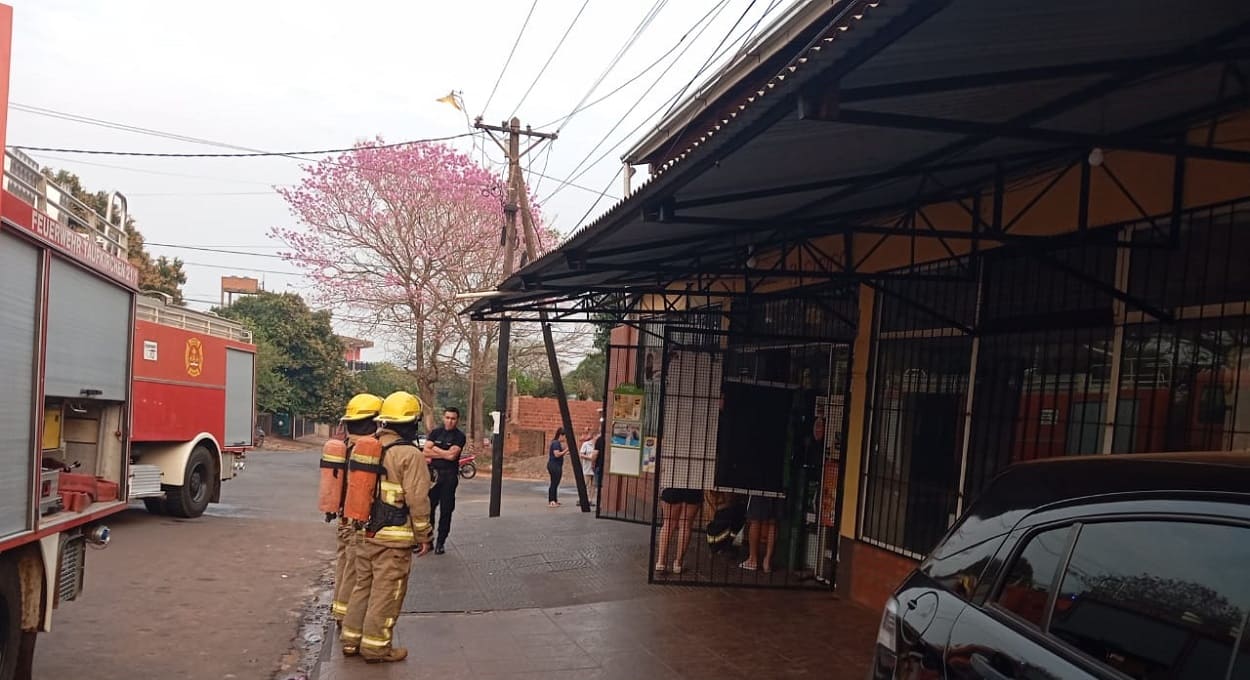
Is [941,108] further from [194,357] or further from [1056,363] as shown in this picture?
[194,357]

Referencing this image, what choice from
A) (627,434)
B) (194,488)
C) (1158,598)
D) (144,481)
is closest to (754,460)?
(627,434)

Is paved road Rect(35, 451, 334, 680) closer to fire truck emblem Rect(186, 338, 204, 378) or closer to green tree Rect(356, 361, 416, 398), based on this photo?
fire truck emblem Rect(186, 338, 204, 378)

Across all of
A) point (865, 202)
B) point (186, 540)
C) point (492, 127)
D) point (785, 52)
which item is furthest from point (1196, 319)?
point (492, 127)

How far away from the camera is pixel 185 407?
41.1 feet

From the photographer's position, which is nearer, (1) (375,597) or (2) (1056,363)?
(2) (1056,363)

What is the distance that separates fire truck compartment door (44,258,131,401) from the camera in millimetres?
5512

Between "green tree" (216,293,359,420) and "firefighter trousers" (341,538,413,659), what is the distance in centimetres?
2985

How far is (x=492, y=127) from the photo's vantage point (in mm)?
17016

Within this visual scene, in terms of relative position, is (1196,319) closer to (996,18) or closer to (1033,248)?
(1033,248)

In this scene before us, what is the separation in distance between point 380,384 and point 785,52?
39.0m

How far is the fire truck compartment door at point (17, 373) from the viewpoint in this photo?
4797 mm

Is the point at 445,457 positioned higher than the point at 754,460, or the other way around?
the point at 754,460

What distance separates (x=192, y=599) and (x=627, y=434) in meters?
4.47

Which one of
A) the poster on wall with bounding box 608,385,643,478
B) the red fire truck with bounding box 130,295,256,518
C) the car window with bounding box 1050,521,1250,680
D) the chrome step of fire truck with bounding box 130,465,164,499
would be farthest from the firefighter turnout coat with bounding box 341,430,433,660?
the chrome step of fire truck with bounding box 130,465,164,499
